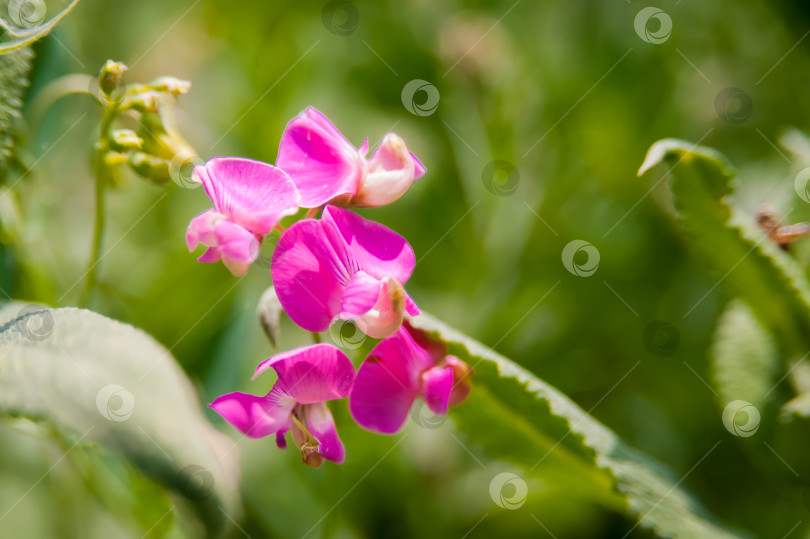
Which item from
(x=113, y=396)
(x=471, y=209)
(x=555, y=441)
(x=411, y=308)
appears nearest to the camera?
(x=113, y=396)

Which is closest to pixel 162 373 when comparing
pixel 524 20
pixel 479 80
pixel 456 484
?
pixel 456 484

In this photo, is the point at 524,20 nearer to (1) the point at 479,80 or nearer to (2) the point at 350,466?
(1) the point at 479,80

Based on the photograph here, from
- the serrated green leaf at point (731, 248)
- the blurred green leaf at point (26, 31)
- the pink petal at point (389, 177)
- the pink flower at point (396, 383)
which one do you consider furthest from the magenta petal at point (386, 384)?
the blurred green leaf at point (26, 31)

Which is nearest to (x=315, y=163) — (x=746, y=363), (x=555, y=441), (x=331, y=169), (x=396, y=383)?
(x=331, y=169)

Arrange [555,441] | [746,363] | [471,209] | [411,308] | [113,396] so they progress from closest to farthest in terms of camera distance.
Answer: [113,396] → [411,308] → [555,441] → [746,363] → [471,209]

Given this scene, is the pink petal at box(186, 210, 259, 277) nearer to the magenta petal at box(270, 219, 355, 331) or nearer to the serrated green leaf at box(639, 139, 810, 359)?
the magenta petal at box(270, 219, 355, 331)

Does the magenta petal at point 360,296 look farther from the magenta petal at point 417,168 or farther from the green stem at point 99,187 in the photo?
the green stem at point 99,187

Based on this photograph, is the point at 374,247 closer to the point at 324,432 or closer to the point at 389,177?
the point at 389,177
